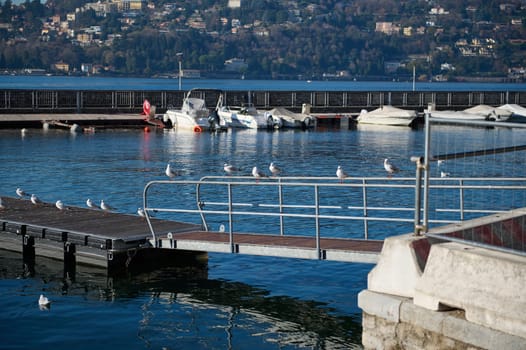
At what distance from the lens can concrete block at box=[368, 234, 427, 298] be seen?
12.1m

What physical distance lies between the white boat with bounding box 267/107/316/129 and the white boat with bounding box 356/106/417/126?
15.9ft

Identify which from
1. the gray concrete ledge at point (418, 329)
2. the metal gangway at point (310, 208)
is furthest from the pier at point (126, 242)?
the gray concrete ledge at point (418, 329)

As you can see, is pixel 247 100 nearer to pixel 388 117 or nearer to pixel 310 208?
pixel 388 117

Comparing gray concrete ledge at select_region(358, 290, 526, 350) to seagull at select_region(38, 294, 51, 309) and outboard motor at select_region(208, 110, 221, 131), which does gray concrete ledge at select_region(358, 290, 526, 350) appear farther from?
outboard motor at select_region(208, 110, 221, 131)

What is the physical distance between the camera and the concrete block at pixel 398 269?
12070 millimetres

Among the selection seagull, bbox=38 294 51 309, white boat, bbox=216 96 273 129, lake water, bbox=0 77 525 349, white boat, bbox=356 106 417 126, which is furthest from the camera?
white boat, bbox=356 106 417 126

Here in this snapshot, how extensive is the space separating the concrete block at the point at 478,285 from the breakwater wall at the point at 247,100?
53885 millimetres

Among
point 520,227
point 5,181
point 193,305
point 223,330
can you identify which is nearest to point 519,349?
point 520,227

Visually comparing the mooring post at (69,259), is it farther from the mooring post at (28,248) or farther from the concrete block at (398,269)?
the concrete block at (398,269)

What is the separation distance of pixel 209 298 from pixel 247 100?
52.5 metres

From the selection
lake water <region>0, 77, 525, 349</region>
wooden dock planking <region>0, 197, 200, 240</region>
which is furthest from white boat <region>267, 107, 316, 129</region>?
wooden dock planking <region>0, 197, 200, 240</region>

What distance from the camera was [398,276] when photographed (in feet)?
40.1

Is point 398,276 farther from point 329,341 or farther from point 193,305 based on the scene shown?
point 193,305

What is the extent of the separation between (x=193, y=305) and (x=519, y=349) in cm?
782
